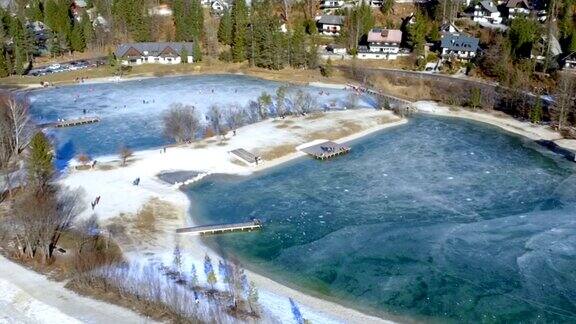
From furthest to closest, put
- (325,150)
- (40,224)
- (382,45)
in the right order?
1. (382,45)
2. (325,150)
3. (40,224)

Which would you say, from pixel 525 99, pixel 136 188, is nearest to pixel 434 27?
pixel 525 99

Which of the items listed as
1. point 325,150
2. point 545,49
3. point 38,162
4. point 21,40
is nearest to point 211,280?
point 38,162

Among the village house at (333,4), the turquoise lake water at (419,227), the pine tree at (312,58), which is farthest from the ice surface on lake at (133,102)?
the village house at (333,4)

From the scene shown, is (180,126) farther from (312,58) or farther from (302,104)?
(312,58)

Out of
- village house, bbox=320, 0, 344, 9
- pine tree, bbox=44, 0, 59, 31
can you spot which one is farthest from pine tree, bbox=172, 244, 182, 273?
village house, bbox=320, 0, 344, 9

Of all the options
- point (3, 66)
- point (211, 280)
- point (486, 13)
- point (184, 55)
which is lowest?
point (211, 280)

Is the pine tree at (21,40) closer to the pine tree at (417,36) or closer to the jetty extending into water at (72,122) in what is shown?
the jetty extending into water at (72,122)
